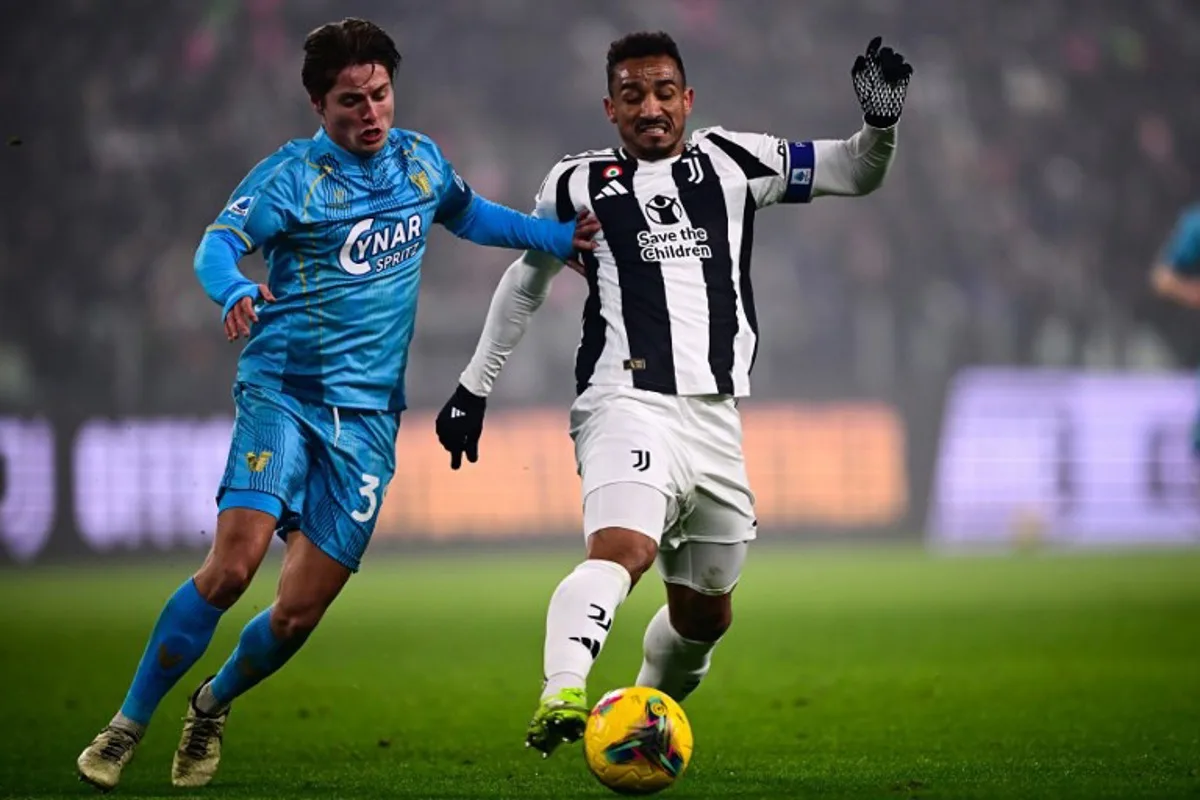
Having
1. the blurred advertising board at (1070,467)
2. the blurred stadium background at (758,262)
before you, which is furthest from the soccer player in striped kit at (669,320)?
the blurred advertising board at (1070,467)

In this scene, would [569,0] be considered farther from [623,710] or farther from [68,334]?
[623,710]

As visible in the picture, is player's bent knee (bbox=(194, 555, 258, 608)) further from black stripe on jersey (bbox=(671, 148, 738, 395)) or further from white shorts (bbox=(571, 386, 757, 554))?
black stripe on jersey (bbox=(671, 148, 738, 395))

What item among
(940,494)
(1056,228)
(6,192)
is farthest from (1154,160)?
(6,192)

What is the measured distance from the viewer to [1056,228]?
24.7 metres

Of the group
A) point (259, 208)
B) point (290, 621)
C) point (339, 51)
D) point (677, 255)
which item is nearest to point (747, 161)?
point (677, 255)

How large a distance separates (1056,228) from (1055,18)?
10.3 ft

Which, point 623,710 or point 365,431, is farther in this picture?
point 365,431

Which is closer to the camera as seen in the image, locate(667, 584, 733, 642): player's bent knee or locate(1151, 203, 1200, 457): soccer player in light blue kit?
locate(667, 584, 733, 642): player's bent knee

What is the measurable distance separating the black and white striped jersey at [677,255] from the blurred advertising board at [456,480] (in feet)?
42.4

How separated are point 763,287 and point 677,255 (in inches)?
696

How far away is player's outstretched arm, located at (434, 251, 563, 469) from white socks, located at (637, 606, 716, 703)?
90 cm

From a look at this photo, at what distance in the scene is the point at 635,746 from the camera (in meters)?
5.05

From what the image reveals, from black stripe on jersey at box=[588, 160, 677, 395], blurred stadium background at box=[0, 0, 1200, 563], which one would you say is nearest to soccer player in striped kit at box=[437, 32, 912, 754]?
black stripe on jersey at box=[588, 160, 677, 395]

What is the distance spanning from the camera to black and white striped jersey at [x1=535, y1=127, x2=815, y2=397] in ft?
19.7
